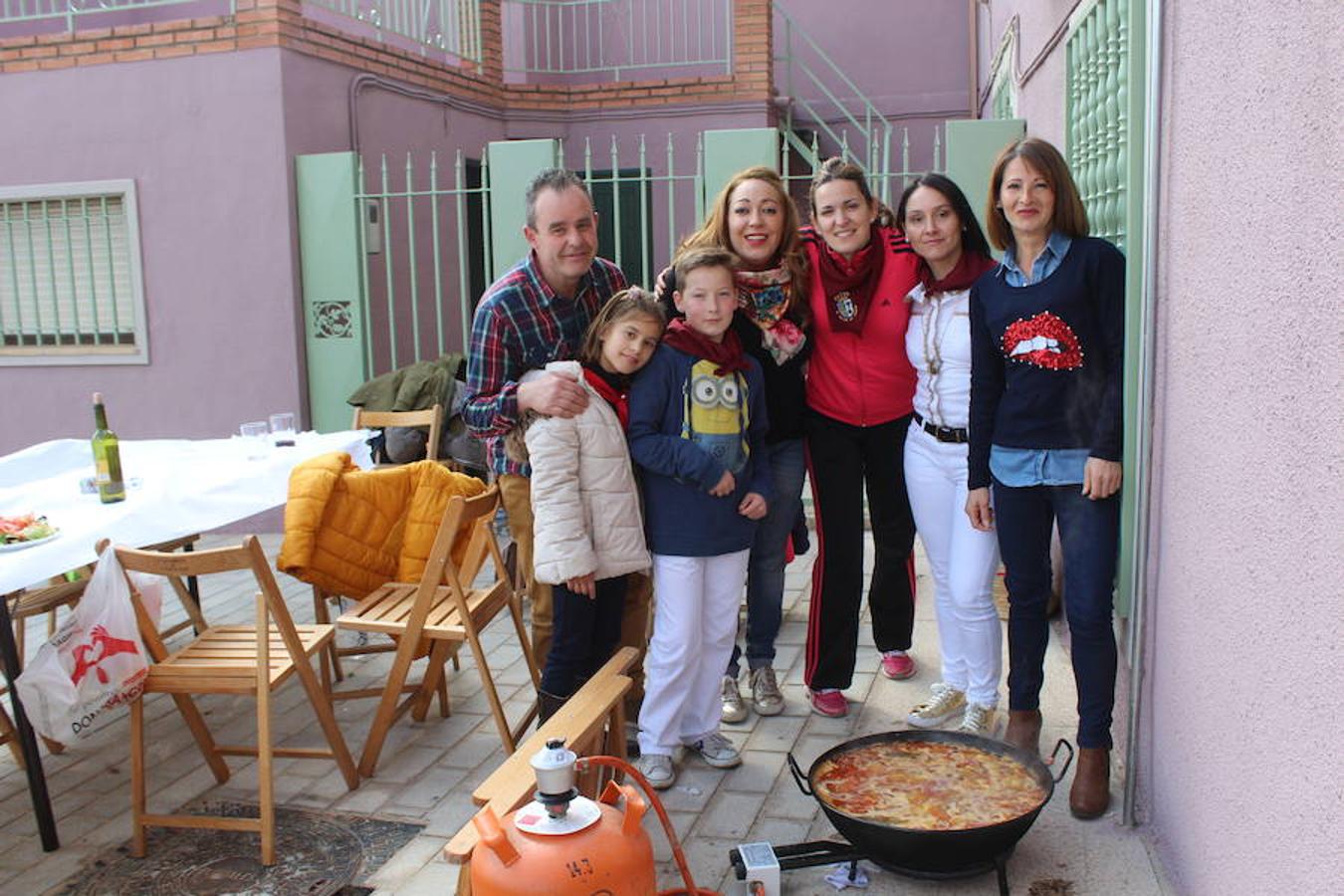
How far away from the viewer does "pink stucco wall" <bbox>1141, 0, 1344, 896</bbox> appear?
6.01 ft

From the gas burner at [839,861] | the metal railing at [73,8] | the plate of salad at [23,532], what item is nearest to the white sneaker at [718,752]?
the gas burner at [839,861]

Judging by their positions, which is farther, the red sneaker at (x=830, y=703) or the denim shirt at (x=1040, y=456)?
the red sneaker at (x=830, y=703)

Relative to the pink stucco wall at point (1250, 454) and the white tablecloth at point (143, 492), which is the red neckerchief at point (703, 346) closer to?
the pink stucco wall at point (1250, 454)

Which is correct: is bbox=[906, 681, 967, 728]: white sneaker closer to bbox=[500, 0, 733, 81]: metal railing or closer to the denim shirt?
the denim shirt

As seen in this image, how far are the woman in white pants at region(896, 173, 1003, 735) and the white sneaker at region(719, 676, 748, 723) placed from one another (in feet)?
2.55

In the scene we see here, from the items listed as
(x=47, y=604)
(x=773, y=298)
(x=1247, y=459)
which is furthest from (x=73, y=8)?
(x=1247, y=459)

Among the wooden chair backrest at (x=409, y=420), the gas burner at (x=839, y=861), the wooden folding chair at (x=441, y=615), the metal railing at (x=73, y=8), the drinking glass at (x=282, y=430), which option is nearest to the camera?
the gas burner at (x=839, y=861)

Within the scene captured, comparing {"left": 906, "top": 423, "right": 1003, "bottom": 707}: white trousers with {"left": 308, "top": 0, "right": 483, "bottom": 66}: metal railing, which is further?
{"left": 308, "top": 0, "right": 483, "bottom": 66}: metal railing

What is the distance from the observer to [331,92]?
7.96m

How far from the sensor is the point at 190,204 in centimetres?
773

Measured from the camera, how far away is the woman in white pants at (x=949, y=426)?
3.53 metres

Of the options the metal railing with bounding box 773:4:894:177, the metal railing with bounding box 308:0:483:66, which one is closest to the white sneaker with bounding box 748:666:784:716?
the metal railing with bounding box 308:0:483:66

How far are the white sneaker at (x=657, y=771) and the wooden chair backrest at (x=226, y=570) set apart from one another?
1119 millimetres

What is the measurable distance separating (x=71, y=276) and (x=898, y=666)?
6.48 meters
